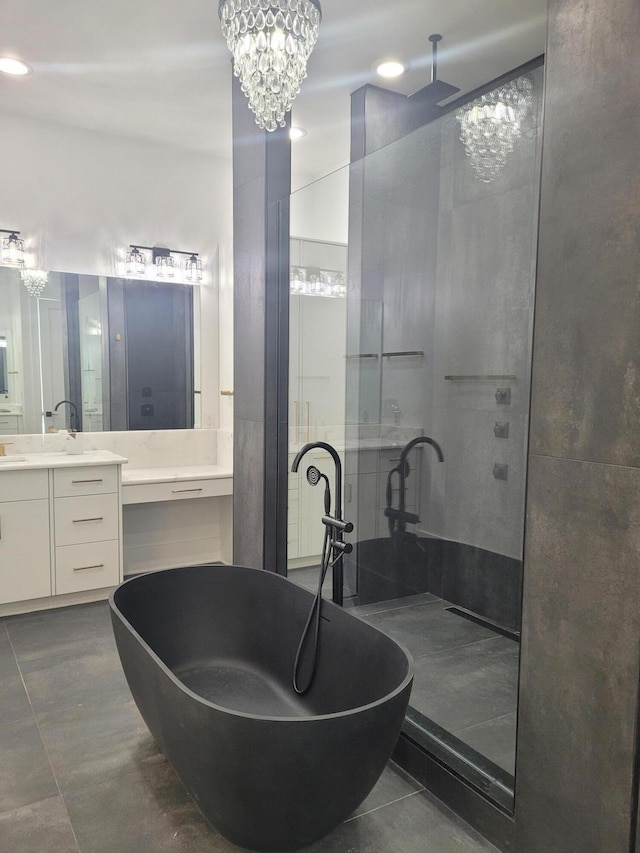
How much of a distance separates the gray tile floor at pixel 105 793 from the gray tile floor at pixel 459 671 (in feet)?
0.78

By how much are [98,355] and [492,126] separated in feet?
8.83

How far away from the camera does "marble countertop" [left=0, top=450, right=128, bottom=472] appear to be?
10.6 ft

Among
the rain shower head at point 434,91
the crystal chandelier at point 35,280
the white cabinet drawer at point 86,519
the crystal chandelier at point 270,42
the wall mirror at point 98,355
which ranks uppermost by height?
the rain shower head at point 434,91

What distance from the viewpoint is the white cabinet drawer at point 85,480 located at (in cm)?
335

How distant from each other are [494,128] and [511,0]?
769mm

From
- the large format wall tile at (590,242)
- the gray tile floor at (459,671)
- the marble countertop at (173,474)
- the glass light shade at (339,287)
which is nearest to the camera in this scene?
the large format wall tile at (590,242)

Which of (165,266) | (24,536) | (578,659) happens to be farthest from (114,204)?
(578,659)

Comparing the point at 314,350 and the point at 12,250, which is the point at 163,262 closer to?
the point at 12,250

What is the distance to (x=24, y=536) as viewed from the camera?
10.7 feet

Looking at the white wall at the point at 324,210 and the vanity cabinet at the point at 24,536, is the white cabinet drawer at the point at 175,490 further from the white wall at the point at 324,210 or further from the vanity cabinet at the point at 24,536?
the white wall at the point at 324,210

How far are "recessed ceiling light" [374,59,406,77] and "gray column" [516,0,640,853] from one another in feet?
5.89

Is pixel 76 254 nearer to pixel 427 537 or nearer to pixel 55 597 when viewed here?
pixel 55 597

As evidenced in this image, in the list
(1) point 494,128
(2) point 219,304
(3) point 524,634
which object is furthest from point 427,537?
(2) point 219,304

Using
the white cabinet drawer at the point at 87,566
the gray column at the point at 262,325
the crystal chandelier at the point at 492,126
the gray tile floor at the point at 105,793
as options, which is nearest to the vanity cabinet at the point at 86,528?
the white cabinet drawer at the point at 87,566
